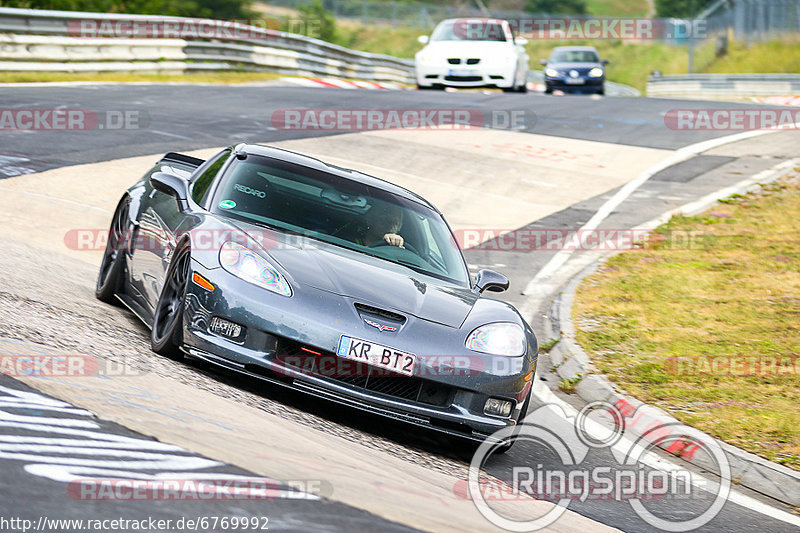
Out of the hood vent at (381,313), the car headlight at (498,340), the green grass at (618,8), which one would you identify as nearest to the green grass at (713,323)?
the car headlight at (498,340)

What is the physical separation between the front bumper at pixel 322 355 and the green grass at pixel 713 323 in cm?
191

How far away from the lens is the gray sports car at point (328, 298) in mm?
5250

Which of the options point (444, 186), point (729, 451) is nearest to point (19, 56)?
point (444, 186)

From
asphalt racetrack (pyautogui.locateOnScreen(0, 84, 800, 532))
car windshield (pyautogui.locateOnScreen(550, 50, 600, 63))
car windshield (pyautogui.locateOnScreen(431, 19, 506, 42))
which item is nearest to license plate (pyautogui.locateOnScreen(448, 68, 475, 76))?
car windshield (pyautogui.locateOnScreen(431, 19, 506, 42))

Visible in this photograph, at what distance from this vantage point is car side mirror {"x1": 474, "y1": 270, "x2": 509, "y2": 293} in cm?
664

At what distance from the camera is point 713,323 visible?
9.05m

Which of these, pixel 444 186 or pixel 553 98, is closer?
pixel 444 186

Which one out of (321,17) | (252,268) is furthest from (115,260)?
(321,17)

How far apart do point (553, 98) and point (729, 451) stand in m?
19.1

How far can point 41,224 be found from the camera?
944 cm

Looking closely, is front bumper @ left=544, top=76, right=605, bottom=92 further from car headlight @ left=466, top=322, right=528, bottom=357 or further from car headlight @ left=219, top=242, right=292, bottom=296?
car headlight @ left=219, top=242, right=292, bottom=296

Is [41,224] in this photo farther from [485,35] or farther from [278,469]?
[485,35]

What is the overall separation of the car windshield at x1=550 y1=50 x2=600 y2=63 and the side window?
89.8 feet

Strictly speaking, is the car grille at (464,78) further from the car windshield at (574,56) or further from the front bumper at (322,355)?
the front bumper at (322,355)
